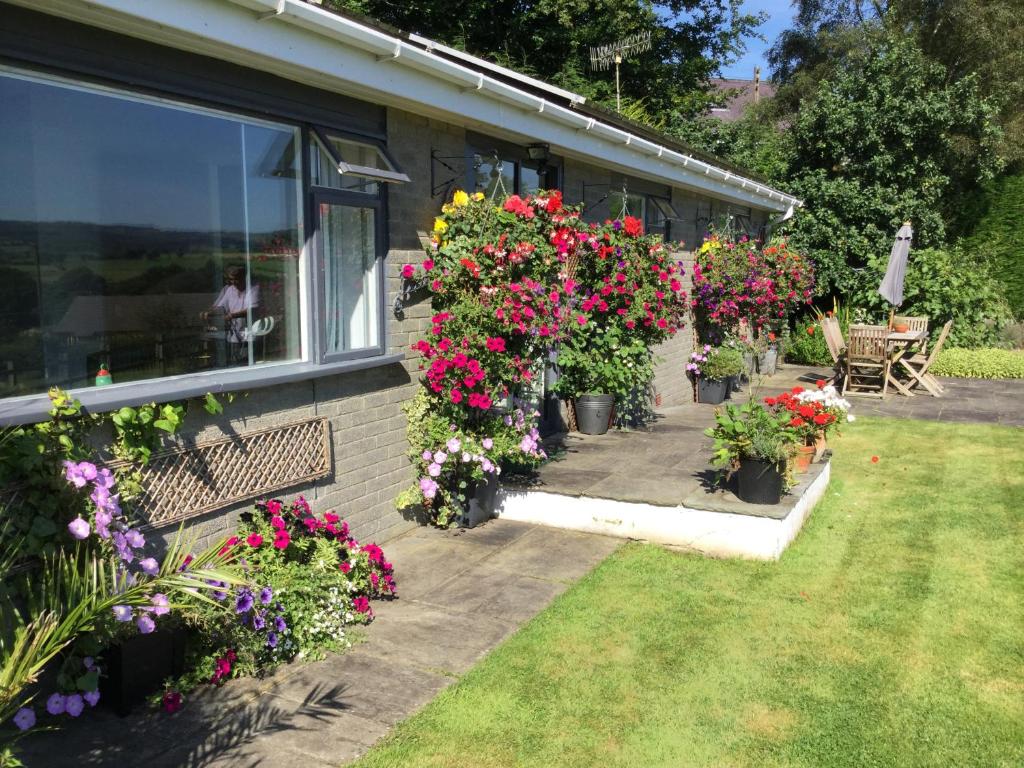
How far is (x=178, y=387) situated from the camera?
4.17 metres

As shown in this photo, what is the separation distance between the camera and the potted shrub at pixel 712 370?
1136cm

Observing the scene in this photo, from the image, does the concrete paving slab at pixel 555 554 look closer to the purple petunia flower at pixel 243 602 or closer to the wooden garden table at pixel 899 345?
the purple petunia flower at pixel 243 602

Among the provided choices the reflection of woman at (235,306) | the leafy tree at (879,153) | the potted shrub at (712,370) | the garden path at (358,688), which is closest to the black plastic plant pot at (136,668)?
the garden path at (358,688)

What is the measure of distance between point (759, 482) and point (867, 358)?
7.49 meters

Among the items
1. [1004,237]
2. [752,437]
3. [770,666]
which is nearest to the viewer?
[770,666]

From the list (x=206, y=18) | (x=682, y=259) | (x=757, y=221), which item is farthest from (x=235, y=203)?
(x=757, y=221)

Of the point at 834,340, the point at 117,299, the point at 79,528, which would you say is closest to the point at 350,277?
the point at 117,299

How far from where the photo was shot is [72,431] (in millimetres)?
3537

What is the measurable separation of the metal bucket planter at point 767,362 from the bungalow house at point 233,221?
897cm

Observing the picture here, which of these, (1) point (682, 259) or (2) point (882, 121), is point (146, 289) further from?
(2) point (882, 121)

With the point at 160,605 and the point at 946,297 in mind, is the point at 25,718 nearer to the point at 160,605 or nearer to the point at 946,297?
the point at 160,605

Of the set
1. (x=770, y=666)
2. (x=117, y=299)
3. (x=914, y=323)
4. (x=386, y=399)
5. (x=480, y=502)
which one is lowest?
(x=770, y=666)

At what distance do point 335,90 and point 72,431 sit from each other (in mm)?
2664

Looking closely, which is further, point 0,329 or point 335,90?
point 335,90
